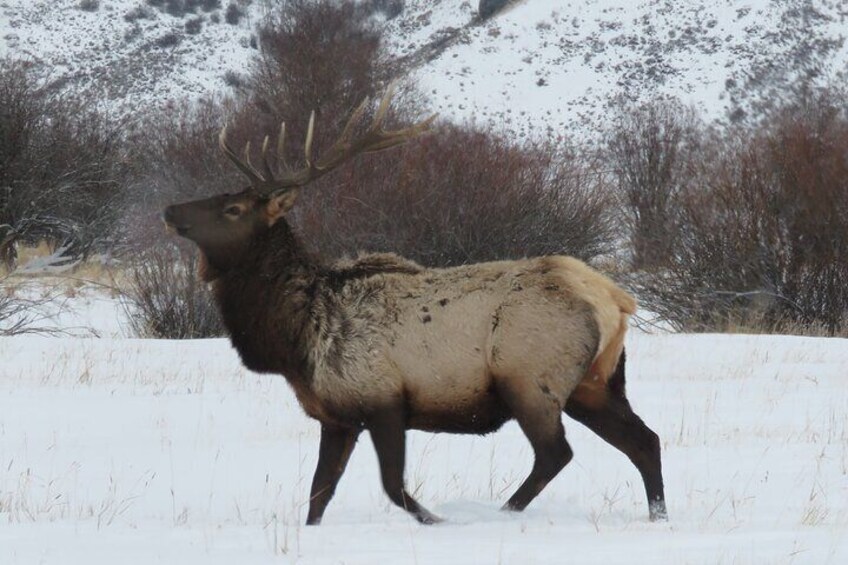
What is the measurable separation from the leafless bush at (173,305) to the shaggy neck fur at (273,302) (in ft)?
33.4

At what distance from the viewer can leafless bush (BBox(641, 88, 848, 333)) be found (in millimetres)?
16469

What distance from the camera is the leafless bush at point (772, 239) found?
1647 centimetres

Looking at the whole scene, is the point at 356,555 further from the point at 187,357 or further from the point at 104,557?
the point at 187,357

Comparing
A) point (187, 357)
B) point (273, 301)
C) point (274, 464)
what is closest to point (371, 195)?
point (187, 357)

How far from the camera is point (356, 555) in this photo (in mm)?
4305

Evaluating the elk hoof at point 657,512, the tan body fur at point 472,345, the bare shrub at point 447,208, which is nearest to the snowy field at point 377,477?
the elk hoof at point 657,512

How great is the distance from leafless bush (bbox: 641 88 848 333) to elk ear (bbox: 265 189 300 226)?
11078mm

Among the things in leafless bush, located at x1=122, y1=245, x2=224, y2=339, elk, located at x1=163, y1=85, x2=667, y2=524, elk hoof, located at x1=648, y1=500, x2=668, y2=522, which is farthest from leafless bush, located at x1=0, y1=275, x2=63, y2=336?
elk hoof, located at x1=648, y1=500, x2=668, y2=522

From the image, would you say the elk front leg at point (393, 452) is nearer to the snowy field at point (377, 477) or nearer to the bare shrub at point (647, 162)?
the snowy field at point (377, 477)

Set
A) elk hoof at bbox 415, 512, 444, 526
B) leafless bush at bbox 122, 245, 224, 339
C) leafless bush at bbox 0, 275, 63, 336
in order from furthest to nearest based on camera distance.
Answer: leafless bush at bbox 122, 245, 224, 339 < leafless bush at bbox 0, 275, 63, 336 < elk hoof at bbox 415, 512, 444, 526

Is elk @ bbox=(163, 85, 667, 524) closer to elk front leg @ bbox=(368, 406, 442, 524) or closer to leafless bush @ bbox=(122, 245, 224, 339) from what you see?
elk front leg @ bbox=(368, 406, 442, 524)

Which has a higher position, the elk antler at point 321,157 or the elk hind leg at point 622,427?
the elk antler at point 321,157

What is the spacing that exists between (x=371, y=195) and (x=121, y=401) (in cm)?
920

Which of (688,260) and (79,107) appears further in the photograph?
(79,107)
